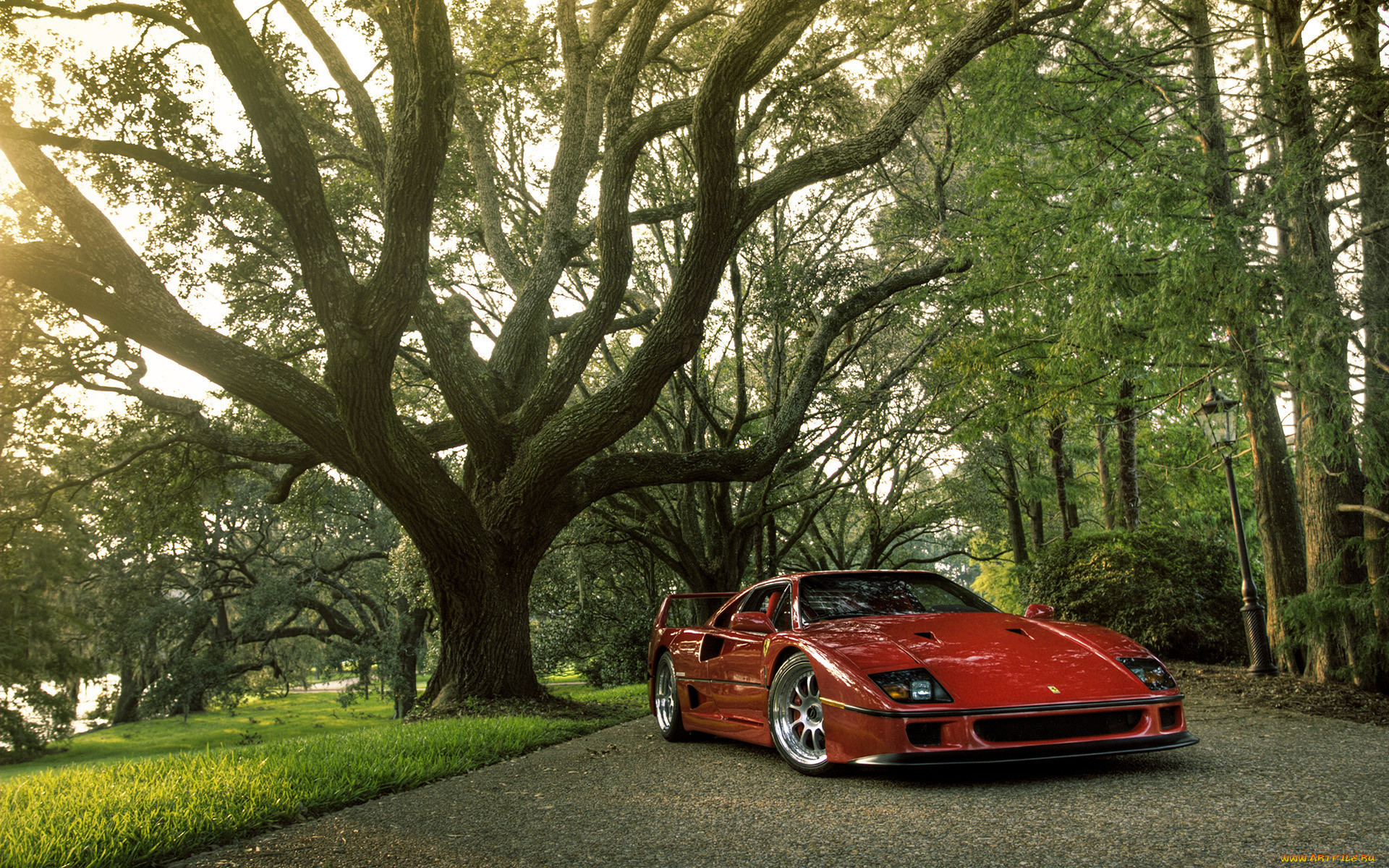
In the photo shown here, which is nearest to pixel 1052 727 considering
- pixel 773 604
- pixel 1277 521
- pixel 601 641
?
pixel 773 604

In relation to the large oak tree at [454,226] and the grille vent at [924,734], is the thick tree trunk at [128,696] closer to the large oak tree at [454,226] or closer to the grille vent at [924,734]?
the large oak tree at [454,226]

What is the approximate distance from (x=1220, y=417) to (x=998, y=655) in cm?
900

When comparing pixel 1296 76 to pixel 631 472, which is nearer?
pixel 1296 76

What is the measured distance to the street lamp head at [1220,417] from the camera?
1003 centimetres

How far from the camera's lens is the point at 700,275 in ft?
30.3

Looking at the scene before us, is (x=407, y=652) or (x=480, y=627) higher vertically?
(x=480, y=627)

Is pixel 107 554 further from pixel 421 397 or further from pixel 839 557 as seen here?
pixel 839 557

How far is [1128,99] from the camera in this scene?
10047mm

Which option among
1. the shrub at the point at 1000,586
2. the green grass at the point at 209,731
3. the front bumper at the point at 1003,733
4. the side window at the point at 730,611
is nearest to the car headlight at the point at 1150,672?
the front bumper at the point at 1003,733

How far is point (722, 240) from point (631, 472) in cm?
302

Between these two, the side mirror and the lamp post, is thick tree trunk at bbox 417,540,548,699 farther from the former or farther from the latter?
the lamp post

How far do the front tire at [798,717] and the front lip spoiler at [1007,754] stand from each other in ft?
1.99

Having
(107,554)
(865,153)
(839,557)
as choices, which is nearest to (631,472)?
(865,153)

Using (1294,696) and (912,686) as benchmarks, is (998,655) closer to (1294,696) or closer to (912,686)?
(912,686)
